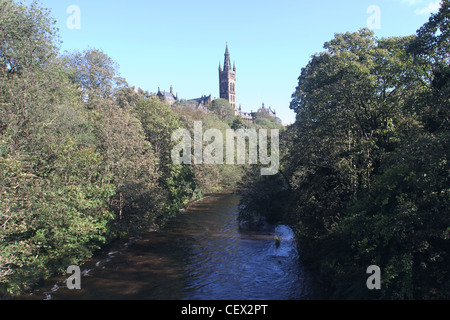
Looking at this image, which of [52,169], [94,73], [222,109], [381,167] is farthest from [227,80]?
[381,167]

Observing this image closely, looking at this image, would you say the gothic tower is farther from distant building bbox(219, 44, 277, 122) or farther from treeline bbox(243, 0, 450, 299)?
treeline bbox(243, 0, 450, 299)

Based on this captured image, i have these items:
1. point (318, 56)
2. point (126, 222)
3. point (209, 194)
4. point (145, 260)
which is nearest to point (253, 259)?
point (145, 260)

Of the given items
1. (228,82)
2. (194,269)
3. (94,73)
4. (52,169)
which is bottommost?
(194,269)

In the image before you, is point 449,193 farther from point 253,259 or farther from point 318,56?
point 318,56

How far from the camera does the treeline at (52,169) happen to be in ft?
53.1

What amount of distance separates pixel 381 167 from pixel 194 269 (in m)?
13.6

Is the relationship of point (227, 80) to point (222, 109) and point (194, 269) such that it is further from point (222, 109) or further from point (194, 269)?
point (194, 269)

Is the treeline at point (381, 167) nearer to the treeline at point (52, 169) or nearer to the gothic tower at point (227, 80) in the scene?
the treeline at point (52, 169)

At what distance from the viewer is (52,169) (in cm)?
1994

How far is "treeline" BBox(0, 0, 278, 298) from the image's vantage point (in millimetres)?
16172

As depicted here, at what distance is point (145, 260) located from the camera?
22.9m

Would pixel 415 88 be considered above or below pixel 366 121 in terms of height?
above

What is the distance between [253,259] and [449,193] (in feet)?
50.1

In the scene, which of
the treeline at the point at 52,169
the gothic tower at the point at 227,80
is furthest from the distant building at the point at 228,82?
the treeline at the point at 52,169
